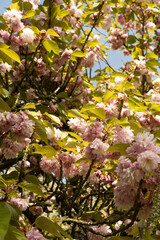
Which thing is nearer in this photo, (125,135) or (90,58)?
(125,135)

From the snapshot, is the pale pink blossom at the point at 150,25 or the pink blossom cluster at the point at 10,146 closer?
the pink blossom cluster at the point at 10,146

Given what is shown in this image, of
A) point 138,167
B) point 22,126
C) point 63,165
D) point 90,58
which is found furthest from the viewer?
point 90,58

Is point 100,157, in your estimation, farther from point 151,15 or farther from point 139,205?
point 151,15

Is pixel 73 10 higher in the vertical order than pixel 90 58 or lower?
higher

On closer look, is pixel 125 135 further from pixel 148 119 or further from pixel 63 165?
pixel 63 165

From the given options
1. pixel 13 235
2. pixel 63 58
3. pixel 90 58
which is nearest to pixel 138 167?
pixel 13 235

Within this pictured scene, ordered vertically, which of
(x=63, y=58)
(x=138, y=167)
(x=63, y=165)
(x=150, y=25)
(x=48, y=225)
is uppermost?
(x=150, y=25)

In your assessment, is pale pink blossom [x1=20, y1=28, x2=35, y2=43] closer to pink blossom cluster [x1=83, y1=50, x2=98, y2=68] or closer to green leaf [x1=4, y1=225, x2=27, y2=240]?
pink blossom cluster [x1=83, y1=50, x2=98, y2=68]

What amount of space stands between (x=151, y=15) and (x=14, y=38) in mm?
4071

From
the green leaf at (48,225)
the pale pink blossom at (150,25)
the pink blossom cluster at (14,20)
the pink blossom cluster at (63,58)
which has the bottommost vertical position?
the green leaf at (48,225)

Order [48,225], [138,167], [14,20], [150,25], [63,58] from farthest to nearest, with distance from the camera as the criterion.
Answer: [150,25] < [63,58] < [14,20] < [138,167] < [48,225]

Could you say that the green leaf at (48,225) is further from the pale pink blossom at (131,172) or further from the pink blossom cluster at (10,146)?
the pink blossom cluster at (10,146)

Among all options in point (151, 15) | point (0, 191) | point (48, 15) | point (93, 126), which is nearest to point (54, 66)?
point (48, 15)

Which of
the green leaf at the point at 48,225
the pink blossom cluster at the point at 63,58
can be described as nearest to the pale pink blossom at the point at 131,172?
the green leaf at the point at 48,225
